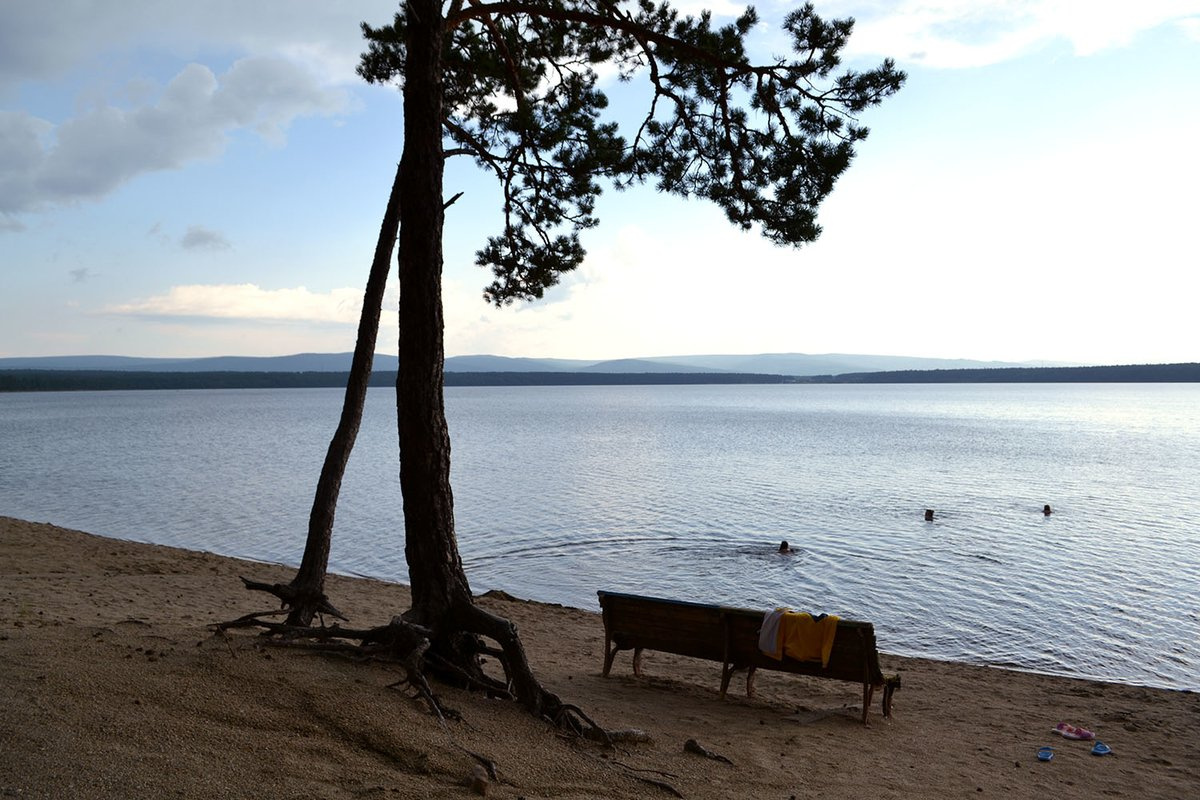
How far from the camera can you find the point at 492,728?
543cm

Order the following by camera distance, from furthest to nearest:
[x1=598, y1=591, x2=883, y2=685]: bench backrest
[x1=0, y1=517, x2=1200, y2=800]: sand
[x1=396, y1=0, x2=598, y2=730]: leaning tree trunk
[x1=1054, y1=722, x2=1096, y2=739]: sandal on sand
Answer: [x1=1054, y1=722, x2=1096, y2=739]: sandal on sand
[x1=598, y1=591, x2=883, y2=685]: bench backrest
[x1=396, y1=0, x2=598, y2=730]: leaning tree trunk
[x1=0, y1=517, x2=1200, y2=800]: sand

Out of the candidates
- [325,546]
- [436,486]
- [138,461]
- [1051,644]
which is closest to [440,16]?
[436,486]

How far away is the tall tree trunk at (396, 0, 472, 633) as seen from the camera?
6250mm

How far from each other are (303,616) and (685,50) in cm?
647

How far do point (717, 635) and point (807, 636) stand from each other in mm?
951

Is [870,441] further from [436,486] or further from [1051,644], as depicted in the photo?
[436,486]

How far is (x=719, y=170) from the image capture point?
922 centimetres

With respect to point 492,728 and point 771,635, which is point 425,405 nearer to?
point 492,728

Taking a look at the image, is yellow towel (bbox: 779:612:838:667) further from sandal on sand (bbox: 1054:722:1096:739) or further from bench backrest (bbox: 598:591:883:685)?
sandal on sand (bbox: 1054:722:1096:739)

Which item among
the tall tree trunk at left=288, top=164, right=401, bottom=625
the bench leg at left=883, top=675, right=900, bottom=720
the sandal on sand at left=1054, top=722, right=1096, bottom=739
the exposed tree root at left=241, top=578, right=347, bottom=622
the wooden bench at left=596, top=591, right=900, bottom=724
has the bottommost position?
the sandal on sand at left=1054, top=722, right=1096, bottom=739

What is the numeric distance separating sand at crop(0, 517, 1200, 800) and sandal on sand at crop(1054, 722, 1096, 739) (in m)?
0.16

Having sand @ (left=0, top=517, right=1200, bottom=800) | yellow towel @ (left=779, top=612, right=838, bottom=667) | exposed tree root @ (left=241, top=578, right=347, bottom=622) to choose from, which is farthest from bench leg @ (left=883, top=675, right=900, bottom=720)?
exposed tree root @ (left=241, top=578, right=347, bottom=622)

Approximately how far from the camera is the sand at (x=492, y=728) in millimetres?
4211

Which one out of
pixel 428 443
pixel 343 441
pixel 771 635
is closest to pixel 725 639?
pixel 771 635
